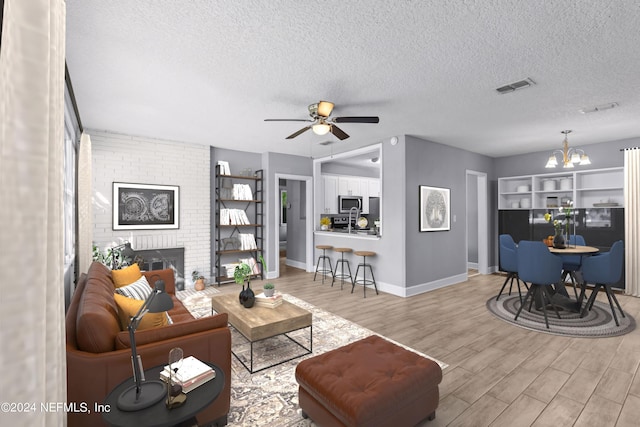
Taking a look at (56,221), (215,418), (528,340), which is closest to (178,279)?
(215,418)

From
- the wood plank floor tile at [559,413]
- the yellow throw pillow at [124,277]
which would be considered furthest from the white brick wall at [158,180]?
the wood plank floor tile at [559,413]

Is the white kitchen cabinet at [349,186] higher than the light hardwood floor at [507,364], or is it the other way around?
the white kitchen cabinet at [349,186]

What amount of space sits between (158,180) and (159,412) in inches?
193

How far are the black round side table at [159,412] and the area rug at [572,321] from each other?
3.85m

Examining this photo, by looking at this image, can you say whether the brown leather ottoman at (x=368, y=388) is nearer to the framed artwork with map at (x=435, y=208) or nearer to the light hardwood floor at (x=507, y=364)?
the light hardwood floor at (x=507, y=364)

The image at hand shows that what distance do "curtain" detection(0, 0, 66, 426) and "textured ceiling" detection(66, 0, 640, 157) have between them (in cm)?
135

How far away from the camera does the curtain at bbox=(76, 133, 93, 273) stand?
159 inches

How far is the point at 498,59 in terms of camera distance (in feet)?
8.64

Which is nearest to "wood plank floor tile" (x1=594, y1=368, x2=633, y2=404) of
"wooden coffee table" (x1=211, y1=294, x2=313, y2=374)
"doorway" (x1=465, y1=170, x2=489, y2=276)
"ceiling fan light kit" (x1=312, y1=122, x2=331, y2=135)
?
"wooden coffee table" (x1=211, y1=294, x2=313, y2=374)

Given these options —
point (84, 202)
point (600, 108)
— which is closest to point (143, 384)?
point (84, 202)

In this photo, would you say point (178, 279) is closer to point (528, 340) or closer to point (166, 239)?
point (166, 239)

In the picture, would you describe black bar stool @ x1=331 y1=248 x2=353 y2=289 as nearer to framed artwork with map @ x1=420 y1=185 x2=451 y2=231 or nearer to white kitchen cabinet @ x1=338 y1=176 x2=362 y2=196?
framed artwork with map @ x1=420 y1=185 x2=451 y2=231

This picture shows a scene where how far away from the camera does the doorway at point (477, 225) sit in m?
7.06

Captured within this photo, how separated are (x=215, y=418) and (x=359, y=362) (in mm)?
1000
